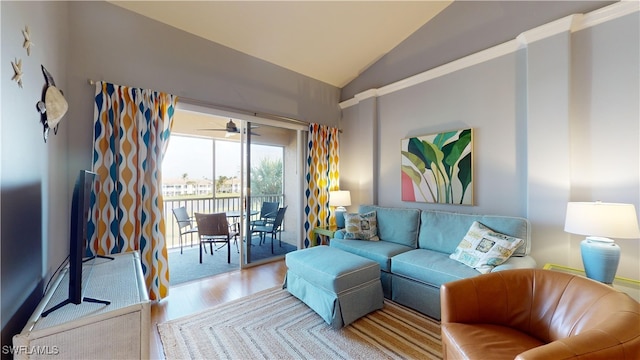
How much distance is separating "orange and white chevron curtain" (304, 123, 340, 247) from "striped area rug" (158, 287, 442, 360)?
1727mm

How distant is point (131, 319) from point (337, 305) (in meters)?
1.45

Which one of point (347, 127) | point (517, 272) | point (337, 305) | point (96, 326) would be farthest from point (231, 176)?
point (517, 272)

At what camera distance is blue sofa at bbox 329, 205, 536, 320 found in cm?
225

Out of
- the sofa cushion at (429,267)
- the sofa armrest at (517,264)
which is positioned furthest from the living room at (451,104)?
the sofa cushion at (429,267)

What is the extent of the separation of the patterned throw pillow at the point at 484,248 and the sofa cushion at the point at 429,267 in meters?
0.08

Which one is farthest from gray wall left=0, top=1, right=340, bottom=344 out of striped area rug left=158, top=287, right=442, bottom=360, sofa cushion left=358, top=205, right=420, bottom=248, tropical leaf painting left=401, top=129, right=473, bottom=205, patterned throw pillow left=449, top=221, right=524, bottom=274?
patterned throw pillow left=449, top=221, right=524, bottom=274

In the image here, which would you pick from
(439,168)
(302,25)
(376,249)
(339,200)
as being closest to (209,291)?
(376,249)

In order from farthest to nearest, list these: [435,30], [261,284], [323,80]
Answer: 1. [323,80]
2. [435,30]
3. [261,284]

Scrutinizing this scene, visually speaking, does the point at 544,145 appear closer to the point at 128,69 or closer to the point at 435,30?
the point at 435,30

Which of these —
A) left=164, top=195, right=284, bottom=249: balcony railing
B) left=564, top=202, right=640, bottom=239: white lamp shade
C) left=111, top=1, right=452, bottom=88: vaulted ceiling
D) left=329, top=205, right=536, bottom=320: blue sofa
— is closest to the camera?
left=564, top=202, right=640, bottom=239: white lamp shade

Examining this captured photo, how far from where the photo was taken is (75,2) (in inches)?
89.6

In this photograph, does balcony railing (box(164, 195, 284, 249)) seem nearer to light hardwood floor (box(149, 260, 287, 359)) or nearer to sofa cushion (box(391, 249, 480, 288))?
light hardwood floor (box(149, 260, 287, 359))

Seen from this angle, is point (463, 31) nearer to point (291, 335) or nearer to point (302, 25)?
point (302, 25)

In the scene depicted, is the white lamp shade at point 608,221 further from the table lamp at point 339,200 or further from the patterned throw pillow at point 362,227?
the table lamp at point 339,200
